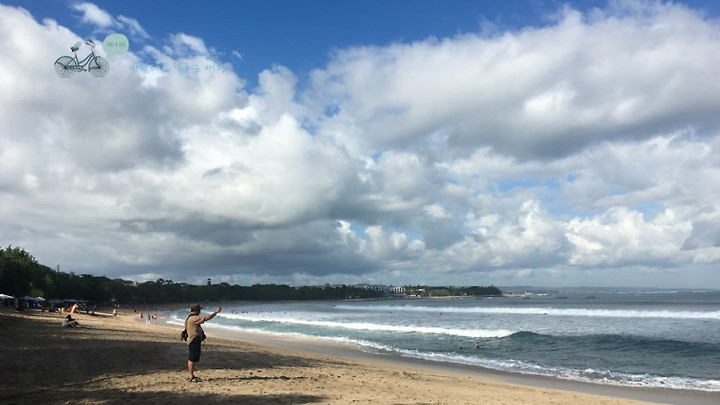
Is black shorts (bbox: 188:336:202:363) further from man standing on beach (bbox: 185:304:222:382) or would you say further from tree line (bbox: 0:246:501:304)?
tree line (bbox: 0:246:501:304)

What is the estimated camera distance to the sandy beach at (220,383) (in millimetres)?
10289

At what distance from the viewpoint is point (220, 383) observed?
39.2 ft

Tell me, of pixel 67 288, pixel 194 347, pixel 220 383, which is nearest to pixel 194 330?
pixel 194 347

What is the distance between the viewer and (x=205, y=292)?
654ft

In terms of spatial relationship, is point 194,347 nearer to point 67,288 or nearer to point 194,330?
point 194,330

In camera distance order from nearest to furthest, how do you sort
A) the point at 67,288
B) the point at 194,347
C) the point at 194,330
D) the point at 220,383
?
the point at 194,330
the point at 194,347
the point at 220,383
the point at 67,288

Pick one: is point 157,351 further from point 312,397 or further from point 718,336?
point 718,336

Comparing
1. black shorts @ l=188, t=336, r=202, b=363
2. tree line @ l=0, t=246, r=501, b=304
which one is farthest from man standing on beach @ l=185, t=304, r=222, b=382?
tree line @ l=0, t=246, r=501, b=304

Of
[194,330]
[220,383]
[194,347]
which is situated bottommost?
[220,383]

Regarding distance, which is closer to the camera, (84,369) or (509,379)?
(84,369)

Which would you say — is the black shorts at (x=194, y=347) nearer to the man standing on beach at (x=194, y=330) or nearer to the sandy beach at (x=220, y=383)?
the man standing on beach at (x=194, y=330)

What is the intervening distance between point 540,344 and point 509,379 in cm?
1399

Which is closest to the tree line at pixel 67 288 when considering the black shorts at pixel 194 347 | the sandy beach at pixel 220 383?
the sandy beach at pixel 220 383

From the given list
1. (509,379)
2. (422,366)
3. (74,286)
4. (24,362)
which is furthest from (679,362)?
(74,286)
